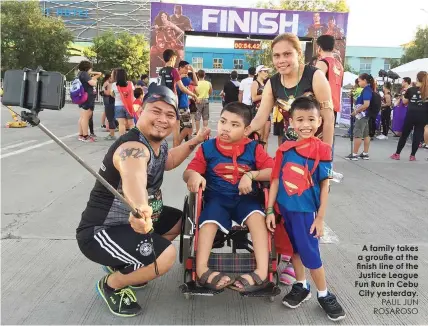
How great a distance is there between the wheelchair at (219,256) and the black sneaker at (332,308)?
0.31 metres

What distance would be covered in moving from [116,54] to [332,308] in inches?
1417

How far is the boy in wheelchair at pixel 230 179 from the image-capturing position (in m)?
2.68

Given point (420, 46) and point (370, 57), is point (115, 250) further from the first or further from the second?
point (370, 57)

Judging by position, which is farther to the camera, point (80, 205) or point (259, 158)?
point (80, 205)

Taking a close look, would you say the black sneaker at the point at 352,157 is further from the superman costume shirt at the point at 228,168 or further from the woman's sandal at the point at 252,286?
the woman's sandal at the point at 252,286

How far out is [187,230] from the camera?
2.94 m

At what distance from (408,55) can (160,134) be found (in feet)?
145

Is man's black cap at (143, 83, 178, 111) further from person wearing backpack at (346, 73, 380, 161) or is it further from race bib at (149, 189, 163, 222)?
person wearing backpack at (346, 73, 380, 161)

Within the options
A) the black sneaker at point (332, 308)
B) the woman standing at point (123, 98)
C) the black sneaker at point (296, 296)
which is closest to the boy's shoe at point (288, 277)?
the black sneaker at point (296, 296)

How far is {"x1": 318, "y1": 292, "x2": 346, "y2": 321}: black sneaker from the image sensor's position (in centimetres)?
256

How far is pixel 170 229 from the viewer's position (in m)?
3.04

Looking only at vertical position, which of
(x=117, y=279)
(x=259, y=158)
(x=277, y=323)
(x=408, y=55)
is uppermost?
(x=408, y=55)

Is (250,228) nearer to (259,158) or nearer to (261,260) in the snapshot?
(261,260)

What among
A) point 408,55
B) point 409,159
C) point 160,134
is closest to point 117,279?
point 160,134
